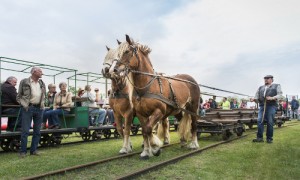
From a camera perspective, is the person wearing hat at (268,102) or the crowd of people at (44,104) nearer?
the crowd of people at (44,104)

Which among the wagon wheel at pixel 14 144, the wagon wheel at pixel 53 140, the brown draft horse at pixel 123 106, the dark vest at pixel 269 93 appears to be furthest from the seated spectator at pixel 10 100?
the dark vest at pixel 269 93

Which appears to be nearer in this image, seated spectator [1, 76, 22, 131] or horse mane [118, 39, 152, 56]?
horse mane [118, 39, 152, 56]

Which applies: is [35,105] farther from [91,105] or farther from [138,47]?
[91,105]

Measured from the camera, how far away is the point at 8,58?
8.09 m

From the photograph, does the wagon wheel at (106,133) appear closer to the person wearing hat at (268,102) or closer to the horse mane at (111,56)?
the person wearing hat at (268,102)

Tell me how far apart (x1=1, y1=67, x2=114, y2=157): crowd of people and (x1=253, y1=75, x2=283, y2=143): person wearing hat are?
5.83 metres

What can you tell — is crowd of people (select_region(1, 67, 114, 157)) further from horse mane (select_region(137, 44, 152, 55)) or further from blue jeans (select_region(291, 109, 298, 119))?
blue jeans (select_region(291, 109, 298, 119))

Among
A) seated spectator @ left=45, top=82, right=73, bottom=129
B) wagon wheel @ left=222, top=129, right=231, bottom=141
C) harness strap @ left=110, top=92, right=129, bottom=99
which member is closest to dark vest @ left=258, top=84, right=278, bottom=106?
wagon wheel @ left=222, top=129, right=231, bottom=141

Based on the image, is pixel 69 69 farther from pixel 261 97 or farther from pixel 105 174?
pixel 261 97

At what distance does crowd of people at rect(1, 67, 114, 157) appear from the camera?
698 centimetres

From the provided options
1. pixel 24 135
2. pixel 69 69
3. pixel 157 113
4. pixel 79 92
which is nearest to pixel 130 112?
pixel 157 113

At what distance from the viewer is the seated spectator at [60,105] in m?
9.34

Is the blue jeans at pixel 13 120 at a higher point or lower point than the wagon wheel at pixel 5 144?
higher

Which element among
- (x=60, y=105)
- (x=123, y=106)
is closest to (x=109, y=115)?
(x=60, y=105)
